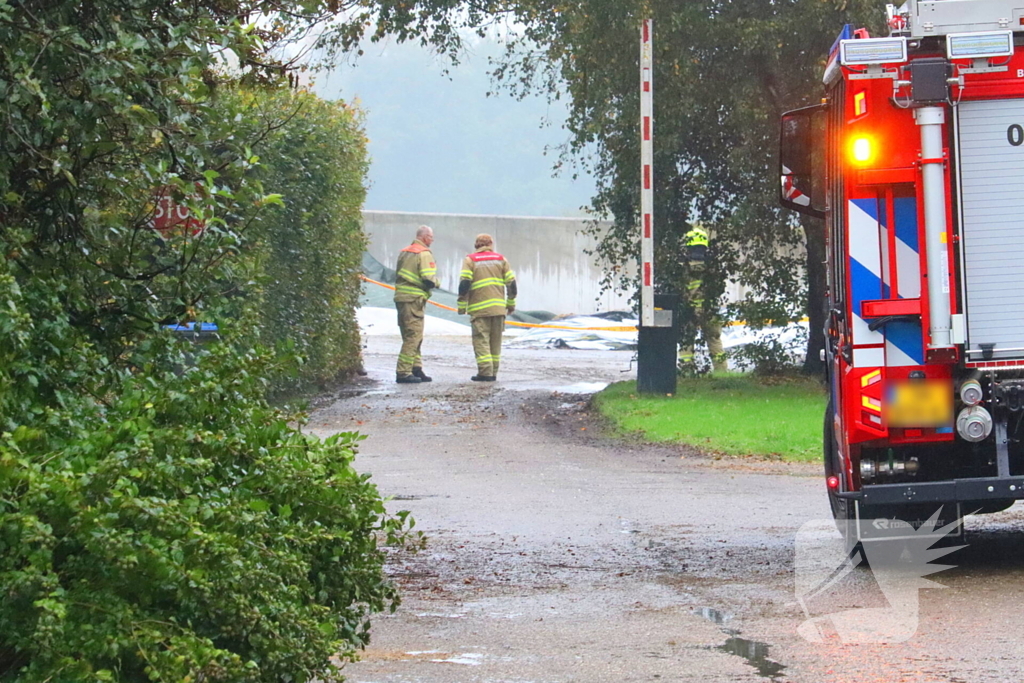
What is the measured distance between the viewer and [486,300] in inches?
774

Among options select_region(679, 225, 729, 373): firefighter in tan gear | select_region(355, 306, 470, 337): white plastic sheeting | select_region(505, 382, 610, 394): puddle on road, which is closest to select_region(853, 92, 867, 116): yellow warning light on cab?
select_region(679, 225, 729, 373): firefighter in tan gear

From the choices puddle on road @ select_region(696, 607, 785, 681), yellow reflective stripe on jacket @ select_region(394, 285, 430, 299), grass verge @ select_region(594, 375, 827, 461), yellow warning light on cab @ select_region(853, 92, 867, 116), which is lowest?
puddle on road @ select_region(696, 607, 785, 681)

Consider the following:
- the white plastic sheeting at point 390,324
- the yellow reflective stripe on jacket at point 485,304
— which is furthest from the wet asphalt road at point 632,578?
the white plastic sheeting at point 390,324

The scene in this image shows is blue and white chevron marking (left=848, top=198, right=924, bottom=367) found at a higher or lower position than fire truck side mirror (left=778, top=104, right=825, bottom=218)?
lower

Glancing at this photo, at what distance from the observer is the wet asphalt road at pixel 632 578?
5.57m

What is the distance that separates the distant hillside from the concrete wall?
2889 cm

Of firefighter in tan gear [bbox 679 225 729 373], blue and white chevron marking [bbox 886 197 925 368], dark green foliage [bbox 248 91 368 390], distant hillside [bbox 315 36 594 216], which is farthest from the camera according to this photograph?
distant hillside [bbox 315 36 594 216]

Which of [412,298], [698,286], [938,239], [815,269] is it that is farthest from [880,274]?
[412,298]

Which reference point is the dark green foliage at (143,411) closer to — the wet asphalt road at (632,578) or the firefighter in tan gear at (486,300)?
the wet asphalt road at (632,578)

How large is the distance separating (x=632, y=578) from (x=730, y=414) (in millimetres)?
7418

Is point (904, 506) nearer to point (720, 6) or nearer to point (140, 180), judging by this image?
point (140, 180)

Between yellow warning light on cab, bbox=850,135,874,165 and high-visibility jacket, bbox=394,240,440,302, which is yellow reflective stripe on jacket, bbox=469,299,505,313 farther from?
yellow warning light on cab, bbox=850,135,874,165

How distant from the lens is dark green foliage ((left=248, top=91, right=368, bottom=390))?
15.0m

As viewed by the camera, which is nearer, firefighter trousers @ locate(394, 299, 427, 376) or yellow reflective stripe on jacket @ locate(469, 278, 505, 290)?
firefighter trousers @ locate(394, 299, 427, 376)
